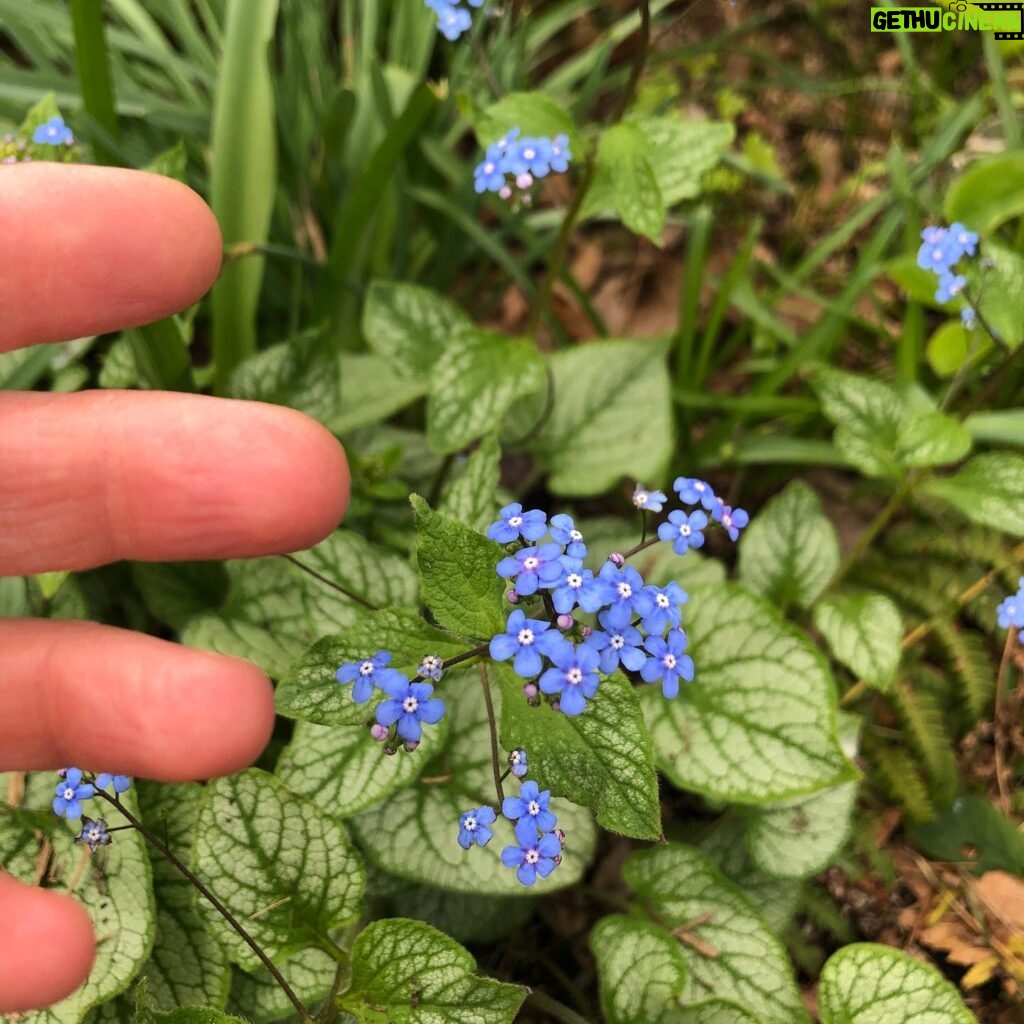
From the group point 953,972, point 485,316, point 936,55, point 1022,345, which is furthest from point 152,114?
point 953,972

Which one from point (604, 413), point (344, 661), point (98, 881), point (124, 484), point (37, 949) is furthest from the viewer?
point (604, 413)

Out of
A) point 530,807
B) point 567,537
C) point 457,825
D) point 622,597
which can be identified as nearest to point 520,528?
point 567,537

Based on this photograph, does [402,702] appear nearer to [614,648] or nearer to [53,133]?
[614,648]

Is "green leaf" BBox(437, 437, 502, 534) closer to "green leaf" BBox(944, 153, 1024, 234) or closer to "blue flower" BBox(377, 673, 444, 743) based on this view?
"blue flower" BBox(377, 673, 444, 743)

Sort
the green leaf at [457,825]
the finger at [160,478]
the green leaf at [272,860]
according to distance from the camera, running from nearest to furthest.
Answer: the finger at [160,478]
the green leaf at [272,860]
the green leaf at [457,825]

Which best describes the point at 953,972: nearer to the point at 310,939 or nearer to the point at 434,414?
the point at 310,939

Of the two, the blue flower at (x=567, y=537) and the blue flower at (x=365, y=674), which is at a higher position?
the blue flower at (x=567, y=537)

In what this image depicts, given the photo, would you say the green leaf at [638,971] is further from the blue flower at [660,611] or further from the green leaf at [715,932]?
the blue flower at [660,611]

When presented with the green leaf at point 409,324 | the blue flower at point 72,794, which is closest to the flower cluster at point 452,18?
the green leaf at point 409,324
